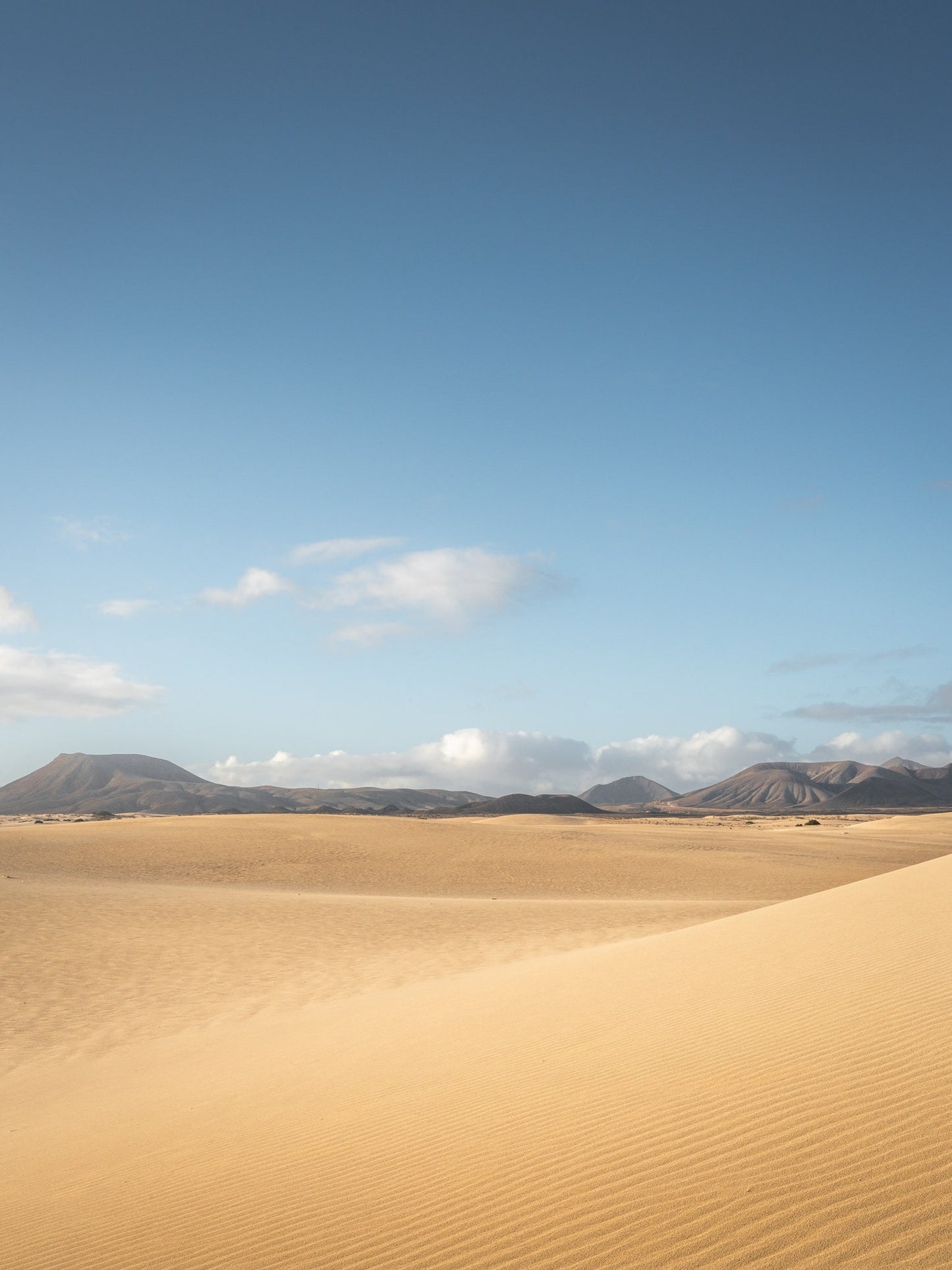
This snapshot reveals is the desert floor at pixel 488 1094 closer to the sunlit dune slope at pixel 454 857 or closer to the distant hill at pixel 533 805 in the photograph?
the sunlit dune slope at pixel 454 857

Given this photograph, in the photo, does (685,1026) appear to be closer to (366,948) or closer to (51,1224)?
Result: (51,1224)

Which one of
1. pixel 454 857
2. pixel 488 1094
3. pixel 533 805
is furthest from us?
pixel 533 805

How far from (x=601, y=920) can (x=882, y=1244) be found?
61.8 feet

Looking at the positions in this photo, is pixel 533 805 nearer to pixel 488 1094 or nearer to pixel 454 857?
pixel 454 857

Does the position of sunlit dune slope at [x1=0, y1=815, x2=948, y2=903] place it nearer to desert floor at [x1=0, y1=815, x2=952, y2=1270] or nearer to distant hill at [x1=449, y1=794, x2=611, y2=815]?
desert floor at [x1=0, y1=815, x2=952, y2=1270]

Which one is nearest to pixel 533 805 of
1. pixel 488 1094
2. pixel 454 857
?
pixel 454 857

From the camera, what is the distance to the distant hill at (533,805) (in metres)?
141

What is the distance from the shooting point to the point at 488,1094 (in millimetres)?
6535

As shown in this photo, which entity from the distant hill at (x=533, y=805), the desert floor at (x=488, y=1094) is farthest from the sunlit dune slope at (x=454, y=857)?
the distant hill at (x=533, y=805)

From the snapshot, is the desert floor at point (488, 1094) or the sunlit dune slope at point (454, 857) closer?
the desert floor at point (488, 1094)

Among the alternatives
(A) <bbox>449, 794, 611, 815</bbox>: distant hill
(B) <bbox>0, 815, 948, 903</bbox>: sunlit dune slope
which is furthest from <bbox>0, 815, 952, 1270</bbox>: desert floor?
(A) <bbox>449, 794, 611, 815</bbox>: distant hill

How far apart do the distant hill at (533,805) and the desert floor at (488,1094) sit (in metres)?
120

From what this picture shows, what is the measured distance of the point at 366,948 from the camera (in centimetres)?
1830

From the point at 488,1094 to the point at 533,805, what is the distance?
147 meters
